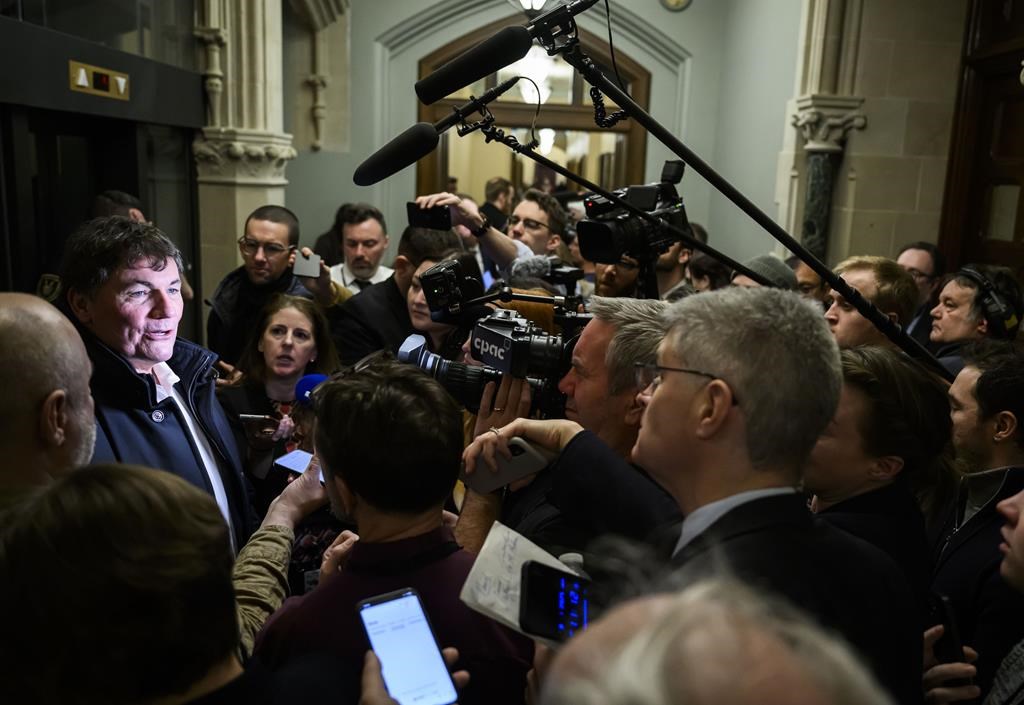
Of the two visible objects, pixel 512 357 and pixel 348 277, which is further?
pixel 348 277

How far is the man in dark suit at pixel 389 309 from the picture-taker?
122 inches

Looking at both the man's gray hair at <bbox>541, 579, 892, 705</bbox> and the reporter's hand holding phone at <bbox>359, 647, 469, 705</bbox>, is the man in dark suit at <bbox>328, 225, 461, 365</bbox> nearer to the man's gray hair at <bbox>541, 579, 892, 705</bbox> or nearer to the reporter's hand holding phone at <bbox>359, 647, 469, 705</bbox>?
the reporter's hand holding phone at <bbox>359, 647, 469, 705</bbox>

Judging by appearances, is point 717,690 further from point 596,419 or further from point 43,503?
point 596,419

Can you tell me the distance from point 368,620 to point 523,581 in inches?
7.9

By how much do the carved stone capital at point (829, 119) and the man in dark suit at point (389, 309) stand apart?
8.54 feet

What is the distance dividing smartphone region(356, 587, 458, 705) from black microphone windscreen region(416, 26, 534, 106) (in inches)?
37.5

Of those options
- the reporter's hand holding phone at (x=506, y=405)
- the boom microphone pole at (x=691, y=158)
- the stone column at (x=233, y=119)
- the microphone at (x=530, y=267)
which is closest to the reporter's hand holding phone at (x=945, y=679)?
the boom microphone pole at (x=691, y=158)

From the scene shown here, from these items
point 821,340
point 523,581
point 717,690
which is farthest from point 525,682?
point 717,690

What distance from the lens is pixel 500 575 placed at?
42.0 inches

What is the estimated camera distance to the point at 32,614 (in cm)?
81

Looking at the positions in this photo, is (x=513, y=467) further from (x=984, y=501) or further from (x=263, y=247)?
(x=263, y=247)

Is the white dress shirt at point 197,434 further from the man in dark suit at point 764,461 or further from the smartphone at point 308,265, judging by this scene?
the smartphone at point 308,265

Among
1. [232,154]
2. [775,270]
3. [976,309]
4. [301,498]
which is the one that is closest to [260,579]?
[301,498]

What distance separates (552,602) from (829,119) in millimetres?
4366
